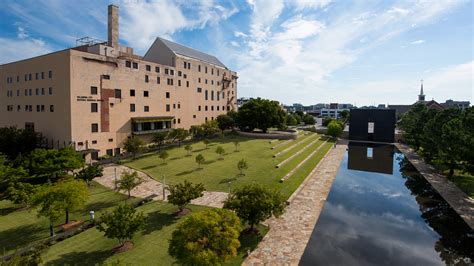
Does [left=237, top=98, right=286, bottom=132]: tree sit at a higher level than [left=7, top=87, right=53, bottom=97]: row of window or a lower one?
lower

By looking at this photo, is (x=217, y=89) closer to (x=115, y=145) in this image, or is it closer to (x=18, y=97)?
(x=115, y=145)

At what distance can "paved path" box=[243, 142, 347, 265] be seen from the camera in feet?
50.7

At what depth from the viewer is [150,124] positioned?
4859 centimetres

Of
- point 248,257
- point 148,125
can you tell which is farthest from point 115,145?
point 248,257

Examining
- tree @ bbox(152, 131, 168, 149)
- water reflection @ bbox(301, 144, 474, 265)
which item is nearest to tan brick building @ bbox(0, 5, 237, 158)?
tree @ bbox(152, 131, 168, 149)

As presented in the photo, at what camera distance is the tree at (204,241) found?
11.7 meters

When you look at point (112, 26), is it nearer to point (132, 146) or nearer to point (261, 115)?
point (132, 146)

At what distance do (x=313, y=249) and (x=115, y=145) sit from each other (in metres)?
36.1

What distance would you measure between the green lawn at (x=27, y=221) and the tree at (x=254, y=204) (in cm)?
1306

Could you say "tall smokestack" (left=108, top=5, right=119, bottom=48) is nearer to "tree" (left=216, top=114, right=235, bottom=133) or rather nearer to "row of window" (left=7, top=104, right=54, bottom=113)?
"row of window" (left=7, top=104, right=54, bottom=113)

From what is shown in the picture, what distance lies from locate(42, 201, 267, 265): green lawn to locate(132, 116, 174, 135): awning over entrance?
28454mm

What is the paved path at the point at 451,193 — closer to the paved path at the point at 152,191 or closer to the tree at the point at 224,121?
the paved path at the point at 152,191

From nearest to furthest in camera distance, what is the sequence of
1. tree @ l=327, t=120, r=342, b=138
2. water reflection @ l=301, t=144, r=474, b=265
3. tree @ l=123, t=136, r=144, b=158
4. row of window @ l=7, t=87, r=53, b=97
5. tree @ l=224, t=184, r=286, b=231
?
1. water reflection @ l=301, t=144, r=474, b=265
2. tree @ l=224, t=184, r=286, b=231
3. tree @ l=123, t=136, r=144, b=158
4. row of window @ l=7, t=87, r=53, b=97
5. tree @ l=327, t=120, r=342, b=138

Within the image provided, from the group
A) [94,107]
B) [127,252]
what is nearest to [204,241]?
[127,252]
